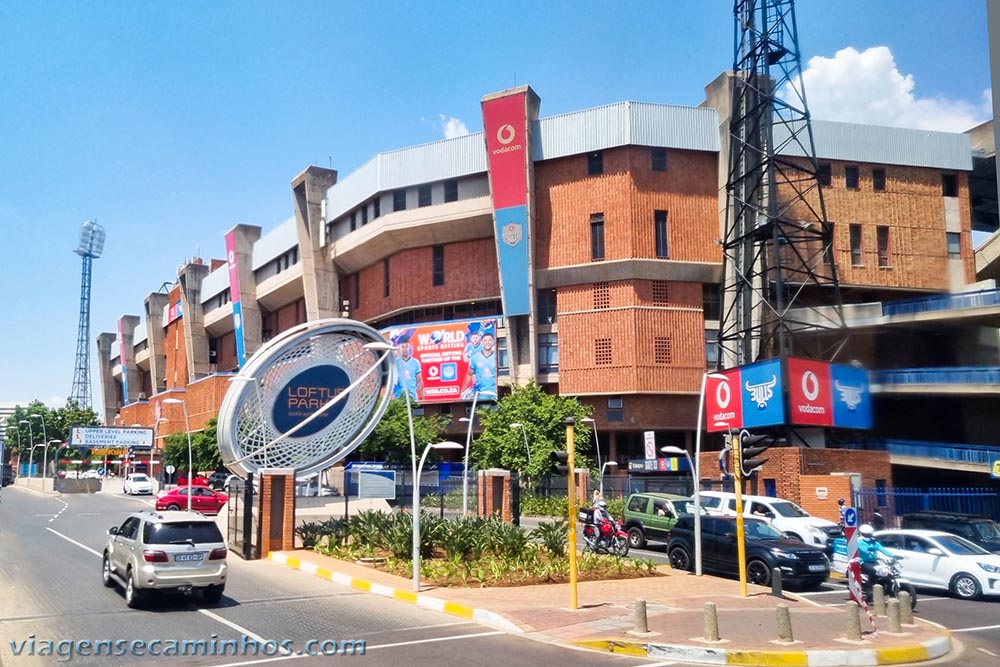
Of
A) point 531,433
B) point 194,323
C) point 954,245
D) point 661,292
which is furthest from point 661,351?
point 194,323

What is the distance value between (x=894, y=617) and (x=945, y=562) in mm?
7222

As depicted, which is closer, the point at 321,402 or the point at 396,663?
the point at 396,663

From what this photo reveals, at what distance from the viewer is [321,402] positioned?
1051 inches

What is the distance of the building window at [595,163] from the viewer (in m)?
55.2

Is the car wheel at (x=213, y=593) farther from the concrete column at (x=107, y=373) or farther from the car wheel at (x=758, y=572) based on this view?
the concrete column at (x=107, y=373)

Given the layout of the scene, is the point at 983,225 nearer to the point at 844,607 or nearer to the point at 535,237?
the point at 535,237

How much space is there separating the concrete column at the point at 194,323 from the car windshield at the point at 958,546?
3501 inches

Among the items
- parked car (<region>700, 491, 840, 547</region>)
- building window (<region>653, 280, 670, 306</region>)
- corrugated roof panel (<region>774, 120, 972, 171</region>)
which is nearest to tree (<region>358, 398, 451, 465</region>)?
building window (<region>653, 280, 670, 306</region>)

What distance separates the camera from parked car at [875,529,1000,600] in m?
18.5

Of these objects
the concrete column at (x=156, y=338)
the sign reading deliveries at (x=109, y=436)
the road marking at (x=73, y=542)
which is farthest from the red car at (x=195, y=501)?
the concrete column at (x=156, y=338)

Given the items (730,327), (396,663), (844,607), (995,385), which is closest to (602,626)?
(396,663)

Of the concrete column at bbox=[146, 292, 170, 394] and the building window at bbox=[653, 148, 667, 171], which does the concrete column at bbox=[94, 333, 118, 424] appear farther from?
the building window at bbox=[653, 148, 667, 171]

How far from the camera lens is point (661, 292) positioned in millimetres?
54406

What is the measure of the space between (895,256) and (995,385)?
19673mm
